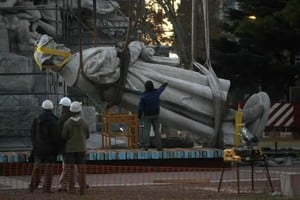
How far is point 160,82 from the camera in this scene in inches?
838

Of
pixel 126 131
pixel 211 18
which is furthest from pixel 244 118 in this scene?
pixel 211 18

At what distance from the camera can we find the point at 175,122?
832 inches

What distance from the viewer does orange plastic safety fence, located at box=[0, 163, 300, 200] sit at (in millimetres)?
15211

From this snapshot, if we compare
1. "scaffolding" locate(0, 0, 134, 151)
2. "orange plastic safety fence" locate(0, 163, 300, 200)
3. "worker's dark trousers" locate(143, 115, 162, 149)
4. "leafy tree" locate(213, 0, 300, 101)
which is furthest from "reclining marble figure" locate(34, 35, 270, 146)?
"leafy tree" locate(213, 0, 300, 101)

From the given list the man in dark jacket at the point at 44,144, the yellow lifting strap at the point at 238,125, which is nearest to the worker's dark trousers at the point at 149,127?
the yellow lifting strap at the point at 238,125

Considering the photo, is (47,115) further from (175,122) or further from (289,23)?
(289,23)

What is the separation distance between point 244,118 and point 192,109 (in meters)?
1.33

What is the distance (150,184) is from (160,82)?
470cm

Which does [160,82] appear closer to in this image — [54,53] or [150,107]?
[150,107]

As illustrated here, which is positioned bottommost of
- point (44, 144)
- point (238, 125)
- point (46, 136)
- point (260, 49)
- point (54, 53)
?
point (260, 49)

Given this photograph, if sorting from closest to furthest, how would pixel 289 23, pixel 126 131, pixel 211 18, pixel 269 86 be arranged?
pixel 126 131
pixel 289 23
pixel 269 86
pixel 211 18

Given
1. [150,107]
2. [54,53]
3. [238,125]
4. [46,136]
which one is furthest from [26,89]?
[46,136]

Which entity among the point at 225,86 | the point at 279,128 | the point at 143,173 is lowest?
the point at 279,128

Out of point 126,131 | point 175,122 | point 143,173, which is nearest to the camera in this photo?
point 143,173
